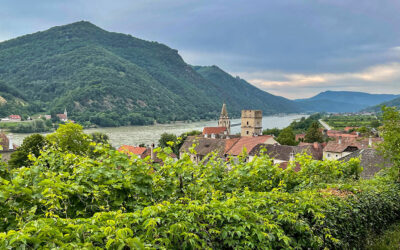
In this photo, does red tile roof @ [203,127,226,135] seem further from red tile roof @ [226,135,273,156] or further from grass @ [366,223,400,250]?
grass @ [366,223,400,250]

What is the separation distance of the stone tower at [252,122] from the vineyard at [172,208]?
52.2 meters

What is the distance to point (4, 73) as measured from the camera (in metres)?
199

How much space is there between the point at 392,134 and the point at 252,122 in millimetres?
50372

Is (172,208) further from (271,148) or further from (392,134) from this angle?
(271,148)

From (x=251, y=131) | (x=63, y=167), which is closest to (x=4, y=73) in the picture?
(x=251, y=131)

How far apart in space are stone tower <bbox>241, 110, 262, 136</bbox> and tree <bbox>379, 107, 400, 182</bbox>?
4945cm

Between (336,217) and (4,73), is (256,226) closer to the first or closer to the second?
(336,217)

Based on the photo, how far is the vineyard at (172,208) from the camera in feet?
10.3

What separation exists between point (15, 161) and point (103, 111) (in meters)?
124

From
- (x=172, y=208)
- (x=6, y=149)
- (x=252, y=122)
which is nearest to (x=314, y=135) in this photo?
(x=252, y=122)

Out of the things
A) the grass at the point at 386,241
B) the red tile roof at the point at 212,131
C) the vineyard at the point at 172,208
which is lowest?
the red tile roof at the point at 212,131

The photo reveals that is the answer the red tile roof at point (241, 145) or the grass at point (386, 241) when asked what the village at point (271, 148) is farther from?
the grass at point (386, 241)

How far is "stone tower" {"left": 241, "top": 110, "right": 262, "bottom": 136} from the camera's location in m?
→ 59.6

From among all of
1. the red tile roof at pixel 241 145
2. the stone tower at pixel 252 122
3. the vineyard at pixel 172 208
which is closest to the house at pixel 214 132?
the stone tower at pixel 252 122
